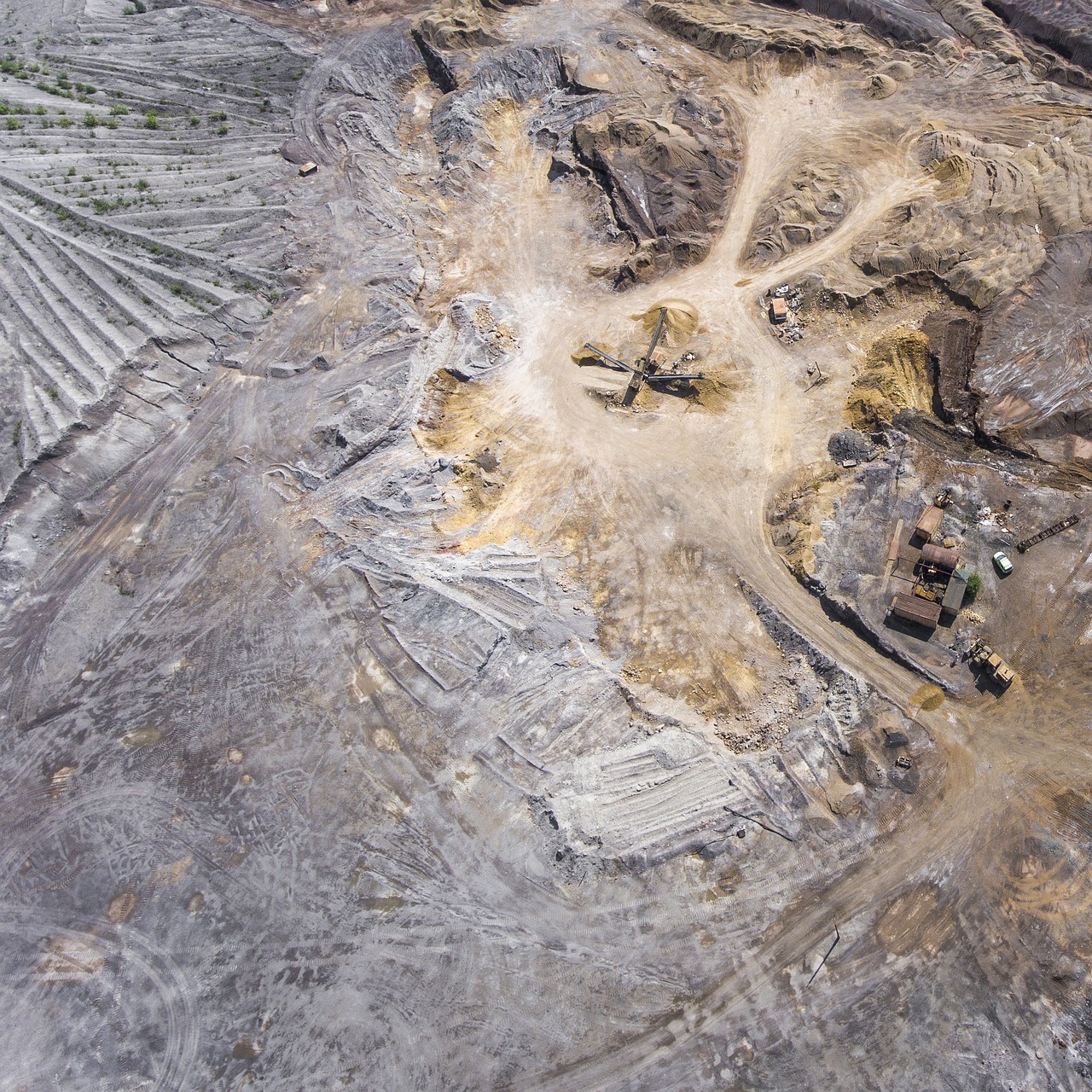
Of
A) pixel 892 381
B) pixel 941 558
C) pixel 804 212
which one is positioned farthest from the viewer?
pixel 804 212

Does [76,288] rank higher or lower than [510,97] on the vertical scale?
lower

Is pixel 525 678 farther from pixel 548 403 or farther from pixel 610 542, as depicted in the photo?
pixel 548 403

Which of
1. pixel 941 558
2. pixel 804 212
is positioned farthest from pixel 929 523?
pixel 804 212

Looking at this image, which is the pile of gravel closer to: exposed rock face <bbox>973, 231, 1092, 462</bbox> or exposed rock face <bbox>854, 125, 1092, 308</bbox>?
exposed rock face <bbox>973, 231, 1092, 462</bbox>

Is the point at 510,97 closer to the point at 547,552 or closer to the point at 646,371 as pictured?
the point at 646,371

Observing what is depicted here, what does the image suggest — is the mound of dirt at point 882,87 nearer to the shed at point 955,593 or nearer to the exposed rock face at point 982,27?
the exposed rock face at point 982,27

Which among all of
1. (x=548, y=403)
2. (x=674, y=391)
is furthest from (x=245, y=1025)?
(x=674, y=391)

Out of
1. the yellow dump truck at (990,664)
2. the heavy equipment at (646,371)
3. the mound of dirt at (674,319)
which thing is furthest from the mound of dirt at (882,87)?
the yellow dump truck at (990,664)
